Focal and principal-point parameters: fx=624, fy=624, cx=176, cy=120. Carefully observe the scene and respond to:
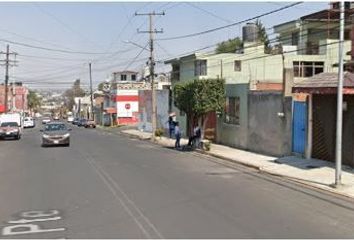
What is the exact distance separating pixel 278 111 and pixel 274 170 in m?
5.59

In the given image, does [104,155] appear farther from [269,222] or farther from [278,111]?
[269,222]

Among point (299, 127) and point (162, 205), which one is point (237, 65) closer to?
point (299, 127)

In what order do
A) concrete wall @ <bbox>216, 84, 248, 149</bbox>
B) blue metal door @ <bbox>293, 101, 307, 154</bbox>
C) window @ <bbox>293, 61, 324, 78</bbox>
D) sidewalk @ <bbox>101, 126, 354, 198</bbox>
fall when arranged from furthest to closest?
window @ <bbox>293, 61, 324, 78</bbox> → concrete wall @ <bbox>216, 84, 248, 149</bbox> → blue metal door @ <bbox>293, 101, 307, 154</bbox> → sidewalk @ <bbox>101, 126, 354, 198</bbox>

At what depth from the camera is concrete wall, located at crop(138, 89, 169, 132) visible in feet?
186

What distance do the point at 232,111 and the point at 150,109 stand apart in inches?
1150

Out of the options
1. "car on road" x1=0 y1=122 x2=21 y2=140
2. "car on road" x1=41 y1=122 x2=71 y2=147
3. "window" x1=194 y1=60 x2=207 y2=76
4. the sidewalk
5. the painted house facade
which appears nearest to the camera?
the sidewalk

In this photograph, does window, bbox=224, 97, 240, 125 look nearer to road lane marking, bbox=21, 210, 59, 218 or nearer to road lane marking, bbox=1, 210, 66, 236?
road lane marking, bbox=21, 210, 59, 218

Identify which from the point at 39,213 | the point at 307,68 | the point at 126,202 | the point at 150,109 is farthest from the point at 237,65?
the point at 39,213

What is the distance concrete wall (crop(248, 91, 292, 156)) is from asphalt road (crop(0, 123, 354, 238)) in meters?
3.54

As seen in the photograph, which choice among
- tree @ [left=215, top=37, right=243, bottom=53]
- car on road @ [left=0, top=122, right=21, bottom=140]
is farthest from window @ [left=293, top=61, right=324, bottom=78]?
tree @ [left=215, top=37, right=243, bottom=53]

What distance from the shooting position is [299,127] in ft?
83.2

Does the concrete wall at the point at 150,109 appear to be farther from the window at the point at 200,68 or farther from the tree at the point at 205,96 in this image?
the tree at the point at 205,96

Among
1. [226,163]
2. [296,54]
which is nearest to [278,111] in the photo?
[226,163]

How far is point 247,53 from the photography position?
64.1 m
